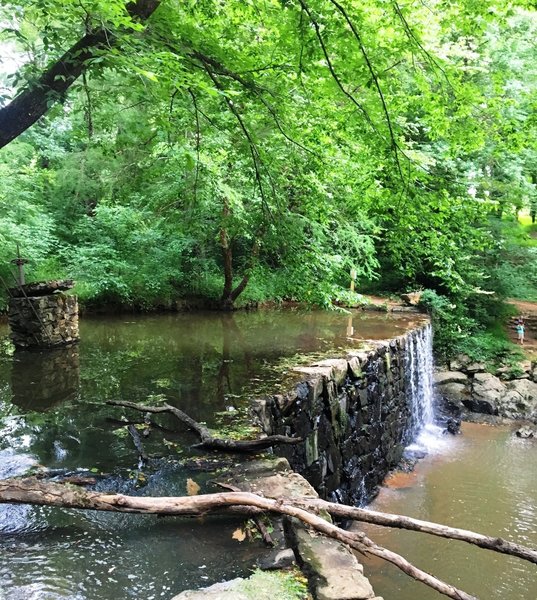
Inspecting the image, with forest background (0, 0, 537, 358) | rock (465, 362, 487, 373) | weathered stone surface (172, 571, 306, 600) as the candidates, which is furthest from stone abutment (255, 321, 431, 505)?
rock (465, 362, 487, 373)

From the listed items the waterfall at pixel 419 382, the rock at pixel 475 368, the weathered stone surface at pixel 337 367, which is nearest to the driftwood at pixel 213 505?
the weathered stone surface at pixel 337 367

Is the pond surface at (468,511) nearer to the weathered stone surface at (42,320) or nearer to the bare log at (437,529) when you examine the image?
the bare log at (437,529)

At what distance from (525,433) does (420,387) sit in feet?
6.96

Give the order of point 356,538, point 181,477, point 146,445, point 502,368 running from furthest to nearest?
point 502,368 < point 146,445 < point 181,477 < point 356,538

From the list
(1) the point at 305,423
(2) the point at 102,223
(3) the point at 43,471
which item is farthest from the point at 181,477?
(2) the point at 102,223

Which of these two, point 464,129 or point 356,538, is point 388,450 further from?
point 356,538

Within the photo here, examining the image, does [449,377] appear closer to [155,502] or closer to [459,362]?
[459,362]

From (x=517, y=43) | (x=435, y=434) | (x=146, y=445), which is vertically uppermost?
(x=517, y=43)

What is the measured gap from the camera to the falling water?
30.6ft

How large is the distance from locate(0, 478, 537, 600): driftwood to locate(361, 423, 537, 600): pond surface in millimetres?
2476

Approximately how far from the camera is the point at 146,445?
407cm

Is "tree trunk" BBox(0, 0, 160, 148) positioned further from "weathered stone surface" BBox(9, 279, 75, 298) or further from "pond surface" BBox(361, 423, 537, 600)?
"pond surface" BBox(361, 423, 537, 600)

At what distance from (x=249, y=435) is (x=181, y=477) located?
2.70ft

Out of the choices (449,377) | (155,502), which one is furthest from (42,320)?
(449,377)
